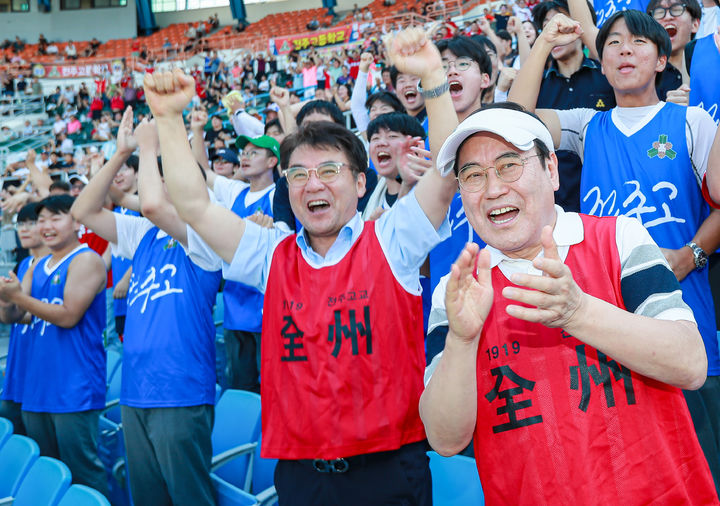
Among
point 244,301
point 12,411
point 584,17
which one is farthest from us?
point 12,411

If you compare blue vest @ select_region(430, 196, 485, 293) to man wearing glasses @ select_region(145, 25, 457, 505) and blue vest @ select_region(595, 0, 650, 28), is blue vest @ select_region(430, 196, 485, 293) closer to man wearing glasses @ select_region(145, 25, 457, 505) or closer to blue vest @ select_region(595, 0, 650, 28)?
man wearing glasses @ select_region(145, 25, 457, 505)

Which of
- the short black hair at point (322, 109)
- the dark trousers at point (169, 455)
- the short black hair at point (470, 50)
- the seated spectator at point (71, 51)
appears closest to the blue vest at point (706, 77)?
the short black hair at point (470, 50)

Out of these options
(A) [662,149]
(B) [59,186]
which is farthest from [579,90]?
(B) [59,186]

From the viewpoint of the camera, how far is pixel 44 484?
2.72 metres

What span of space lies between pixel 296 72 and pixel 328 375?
16.1m

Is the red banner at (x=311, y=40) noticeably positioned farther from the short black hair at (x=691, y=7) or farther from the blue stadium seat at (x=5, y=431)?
the blue stadium seat at (x=5, y=431)

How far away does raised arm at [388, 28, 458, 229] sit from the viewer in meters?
1.98

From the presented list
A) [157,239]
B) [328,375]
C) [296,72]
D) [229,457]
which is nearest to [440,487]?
[328,375]

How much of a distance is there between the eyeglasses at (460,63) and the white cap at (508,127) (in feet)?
5.10

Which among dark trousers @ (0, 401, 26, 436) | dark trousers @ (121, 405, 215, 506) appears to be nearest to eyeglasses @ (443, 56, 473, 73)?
dark trousers @ (121, 405, 215, 506)

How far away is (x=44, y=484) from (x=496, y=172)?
2.35 m

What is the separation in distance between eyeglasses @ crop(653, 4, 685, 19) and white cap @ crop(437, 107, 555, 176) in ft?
7.00

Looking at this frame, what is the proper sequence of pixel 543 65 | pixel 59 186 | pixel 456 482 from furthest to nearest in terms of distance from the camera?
pixel 59 186, pixel 543 65, pixel 456 482

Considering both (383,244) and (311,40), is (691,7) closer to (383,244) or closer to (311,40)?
(383,244)
